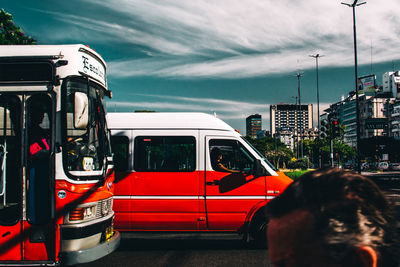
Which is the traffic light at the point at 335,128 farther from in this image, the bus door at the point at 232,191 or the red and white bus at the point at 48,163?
the red and white bus at the point at 48,163

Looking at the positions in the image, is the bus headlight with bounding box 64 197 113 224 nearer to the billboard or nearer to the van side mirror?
the van side mirror

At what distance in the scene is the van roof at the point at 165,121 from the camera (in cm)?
724

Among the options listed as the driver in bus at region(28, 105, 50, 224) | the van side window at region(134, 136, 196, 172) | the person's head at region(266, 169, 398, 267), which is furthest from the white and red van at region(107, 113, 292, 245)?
the person's head at region(266, 169, 398, 267)

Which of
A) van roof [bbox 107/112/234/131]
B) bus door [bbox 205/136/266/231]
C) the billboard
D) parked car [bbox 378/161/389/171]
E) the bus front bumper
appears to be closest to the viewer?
the bus front bumper

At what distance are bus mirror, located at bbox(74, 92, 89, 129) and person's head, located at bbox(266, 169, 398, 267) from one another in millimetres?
4455

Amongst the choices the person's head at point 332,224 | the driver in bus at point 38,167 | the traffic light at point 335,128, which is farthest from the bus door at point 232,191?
the traffic light at point 335,128

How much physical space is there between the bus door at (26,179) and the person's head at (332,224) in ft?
15.5

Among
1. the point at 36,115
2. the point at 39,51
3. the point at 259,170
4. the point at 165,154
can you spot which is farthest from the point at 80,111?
the point at 259,170

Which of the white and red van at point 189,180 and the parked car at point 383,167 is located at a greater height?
the white and red van at point 189,180

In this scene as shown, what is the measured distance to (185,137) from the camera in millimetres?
7191

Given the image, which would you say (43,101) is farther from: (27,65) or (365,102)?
(365,102)

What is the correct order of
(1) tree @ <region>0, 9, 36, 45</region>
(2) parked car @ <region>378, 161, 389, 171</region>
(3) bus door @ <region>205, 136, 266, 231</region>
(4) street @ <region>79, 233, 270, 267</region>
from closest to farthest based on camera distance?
(4) street @ <region>79, 233, 270, 267</region>
(3) bus door @ <region>205, 136, 266, 231</region>
(1) tree @ <region>0, 9, 36, 45</region>
(2) parked car @ <region>378, 161, 389, 171</region>

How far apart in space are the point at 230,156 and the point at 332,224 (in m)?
6.28

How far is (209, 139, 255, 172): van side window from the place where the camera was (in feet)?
23.0
